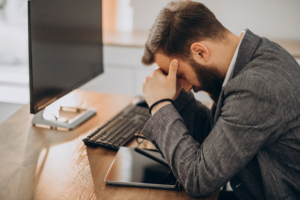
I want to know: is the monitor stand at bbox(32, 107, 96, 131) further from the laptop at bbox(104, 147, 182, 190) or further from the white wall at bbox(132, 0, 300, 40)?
the white wall at bbox(132, 0, 300, 40)

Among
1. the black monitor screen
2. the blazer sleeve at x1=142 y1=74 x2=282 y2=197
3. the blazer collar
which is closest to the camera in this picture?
the blazer sleeve at x1=142 y1=74 x2=282 y2=197

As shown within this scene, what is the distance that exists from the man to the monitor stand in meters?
0.39

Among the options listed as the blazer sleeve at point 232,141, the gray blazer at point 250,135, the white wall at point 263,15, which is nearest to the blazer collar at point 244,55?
the gray blazer at point 250,135

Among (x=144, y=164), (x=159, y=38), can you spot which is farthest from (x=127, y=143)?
(x=159, y=38)

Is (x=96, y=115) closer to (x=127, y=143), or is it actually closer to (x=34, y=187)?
(x=127, y=143)

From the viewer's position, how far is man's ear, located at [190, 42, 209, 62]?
94 cm

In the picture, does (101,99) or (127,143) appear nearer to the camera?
(127,143)

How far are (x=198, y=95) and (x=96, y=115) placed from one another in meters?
1.31

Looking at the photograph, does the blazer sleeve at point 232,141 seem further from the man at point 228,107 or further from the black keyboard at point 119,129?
the black keyboard at point 119,129

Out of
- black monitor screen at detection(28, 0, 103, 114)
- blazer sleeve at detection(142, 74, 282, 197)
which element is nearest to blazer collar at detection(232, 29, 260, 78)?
blazer sleeve at detection(142, 74, 282, 197)

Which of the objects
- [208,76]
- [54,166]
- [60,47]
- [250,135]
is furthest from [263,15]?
[54,166]

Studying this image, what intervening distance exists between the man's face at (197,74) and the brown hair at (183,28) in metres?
0.03

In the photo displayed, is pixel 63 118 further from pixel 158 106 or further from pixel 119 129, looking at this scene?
pixel 158 106

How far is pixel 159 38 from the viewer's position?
98 cm
